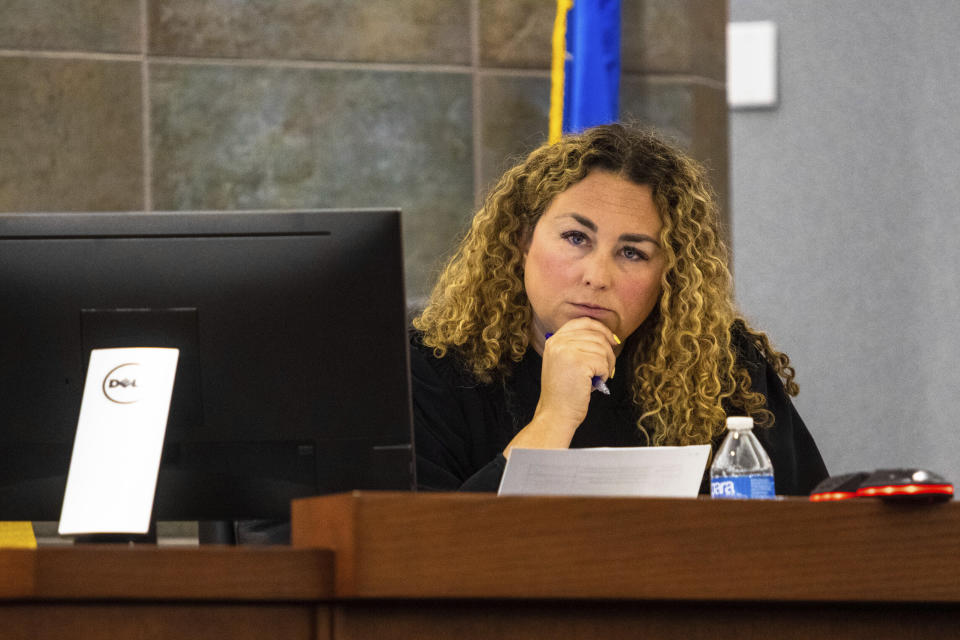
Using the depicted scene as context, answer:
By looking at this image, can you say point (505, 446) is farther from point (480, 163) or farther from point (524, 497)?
point (480, 163)

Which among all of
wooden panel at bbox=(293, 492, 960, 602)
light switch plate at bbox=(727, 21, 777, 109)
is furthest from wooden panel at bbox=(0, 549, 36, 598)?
light switch plate at bbox=(727, 21, 777, 109)

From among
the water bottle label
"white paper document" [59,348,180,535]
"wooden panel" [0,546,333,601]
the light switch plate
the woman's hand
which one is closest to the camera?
"wooden panel" [0,546,333,601]

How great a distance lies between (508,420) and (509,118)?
1.25 m

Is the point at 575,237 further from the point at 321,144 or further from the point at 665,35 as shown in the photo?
the point at 665,35

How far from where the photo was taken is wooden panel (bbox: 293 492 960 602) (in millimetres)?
907

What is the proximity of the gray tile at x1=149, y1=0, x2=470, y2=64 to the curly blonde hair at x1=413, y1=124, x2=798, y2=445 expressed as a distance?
952 mm

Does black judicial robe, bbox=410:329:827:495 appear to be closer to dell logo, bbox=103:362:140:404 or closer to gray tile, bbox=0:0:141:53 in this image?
dell logo, bbox=103:362:140:404

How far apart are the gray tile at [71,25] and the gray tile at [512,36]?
803 mm

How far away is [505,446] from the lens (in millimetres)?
1817

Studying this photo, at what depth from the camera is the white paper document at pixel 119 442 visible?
1.19 m

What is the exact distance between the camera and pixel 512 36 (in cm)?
295

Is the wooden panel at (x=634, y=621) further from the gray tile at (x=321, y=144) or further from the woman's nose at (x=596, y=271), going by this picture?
the gray tile at (x=321, y=144)

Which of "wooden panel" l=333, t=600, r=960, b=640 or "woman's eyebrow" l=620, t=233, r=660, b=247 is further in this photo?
"woman's eyebrow" l=620, t=233, r=660, b=247

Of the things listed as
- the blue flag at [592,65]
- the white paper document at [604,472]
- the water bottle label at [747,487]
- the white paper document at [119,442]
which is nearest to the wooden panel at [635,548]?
the white paper document at [604,472]
